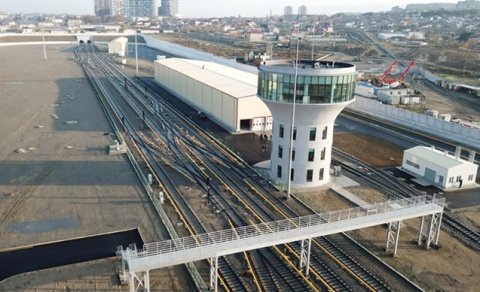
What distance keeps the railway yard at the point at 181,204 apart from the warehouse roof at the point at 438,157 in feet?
11.8

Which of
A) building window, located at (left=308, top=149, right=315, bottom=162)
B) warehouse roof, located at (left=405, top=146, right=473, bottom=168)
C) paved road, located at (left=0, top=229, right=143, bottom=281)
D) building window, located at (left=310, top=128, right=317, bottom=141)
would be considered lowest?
paved road, located at (left=0, top=229, right=143, bottom=281)

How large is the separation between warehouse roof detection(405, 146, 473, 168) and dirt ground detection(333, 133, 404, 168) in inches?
138

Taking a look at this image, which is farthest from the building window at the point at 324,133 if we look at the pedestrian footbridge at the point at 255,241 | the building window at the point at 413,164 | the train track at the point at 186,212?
the train track at the point at 186,212

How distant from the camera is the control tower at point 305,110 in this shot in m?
35.2

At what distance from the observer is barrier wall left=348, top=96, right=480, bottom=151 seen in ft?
179

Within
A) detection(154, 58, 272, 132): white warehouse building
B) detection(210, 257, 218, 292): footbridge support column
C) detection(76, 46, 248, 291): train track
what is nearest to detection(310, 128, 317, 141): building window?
detection(76, 46, 248, 291): train track

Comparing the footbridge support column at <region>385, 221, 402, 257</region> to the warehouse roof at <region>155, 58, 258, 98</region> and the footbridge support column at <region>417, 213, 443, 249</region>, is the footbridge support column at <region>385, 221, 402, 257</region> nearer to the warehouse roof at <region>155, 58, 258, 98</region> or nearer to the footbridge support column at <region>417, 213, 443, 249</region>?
the footbridge support column at <region>417, 213, 443, 249</region>

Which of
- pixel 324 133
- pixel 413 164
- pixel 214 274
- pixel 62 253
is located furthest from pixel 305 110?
pixel 62 253

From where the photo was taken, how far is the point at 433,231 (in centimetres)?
3047

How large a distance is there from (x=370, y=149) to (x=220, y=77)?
31212 mm

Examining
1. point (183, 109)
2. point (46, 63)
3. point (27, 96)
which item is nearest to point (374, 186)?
point (183, 109)

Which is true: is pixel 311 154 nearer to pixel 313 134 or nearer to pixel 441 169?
pixel 313 134

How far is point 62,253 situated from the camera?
26.8 m

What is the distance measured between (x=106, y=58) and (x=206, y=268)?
137m
